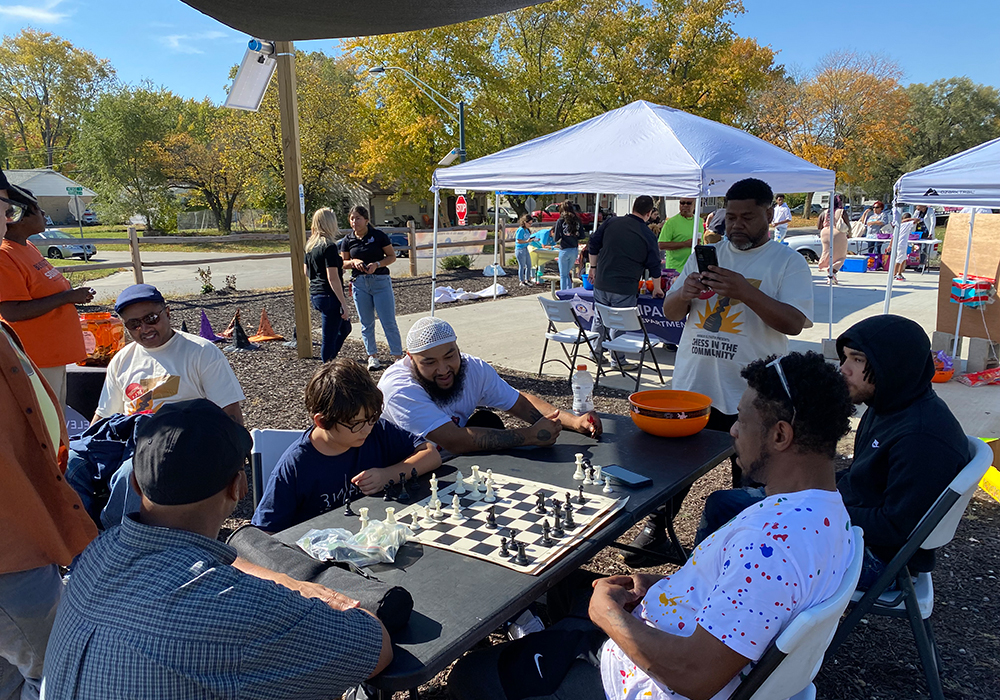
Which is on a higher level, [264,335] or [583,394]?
[583,394]

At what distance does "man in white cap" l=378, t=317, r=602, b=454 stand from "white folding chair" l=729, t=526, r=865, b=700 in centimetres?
165

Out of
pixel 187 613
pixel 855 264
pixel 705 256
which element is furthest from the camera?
pixel 855 264

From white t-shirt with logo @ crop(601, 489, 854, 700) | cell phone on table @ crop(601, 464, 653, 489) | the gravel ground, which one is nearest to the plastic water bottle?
the gravel ground

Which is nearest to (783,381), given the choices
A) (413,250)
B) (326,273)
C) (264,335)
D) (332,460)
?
(332,460)

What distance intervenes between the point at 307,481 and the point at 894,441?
2299 millimetres

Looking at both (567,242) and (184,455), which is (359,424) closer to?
(184,455)

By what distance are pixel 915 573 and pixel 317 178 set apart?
36.0 meters

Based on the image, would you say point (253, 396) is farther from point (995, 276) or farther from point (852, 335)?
point (995, 276)

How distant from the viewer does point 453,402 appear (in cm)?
337

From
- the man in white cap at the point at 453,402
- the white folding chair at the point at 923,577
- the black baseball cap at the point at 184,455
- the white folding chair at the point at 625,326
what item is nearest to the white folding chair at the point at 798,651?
the white folding chair at the point at 923,577

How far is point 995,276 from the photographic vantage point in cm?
776

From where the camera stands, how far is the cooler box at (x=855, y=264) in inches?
677

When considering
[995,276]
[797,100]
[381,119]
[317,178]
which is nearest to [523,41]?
[381,119]

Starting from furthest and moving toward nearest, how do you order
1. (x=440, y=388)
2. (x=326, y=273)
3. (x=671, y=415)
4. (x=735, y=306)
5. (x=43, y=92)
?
(x=43, y=92), (x=326, y=273), (x=735, y=306), (x=440, y=388), (x=671, y=415)
